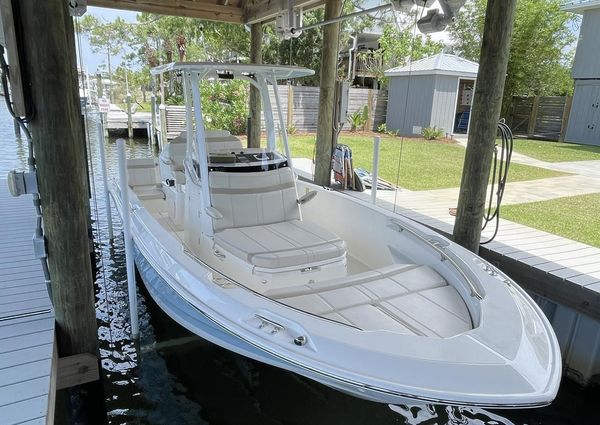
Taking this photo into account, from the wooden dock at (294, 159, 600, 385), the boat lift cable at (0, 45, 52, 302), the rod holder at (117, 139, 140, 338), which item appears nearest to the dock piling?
the rod holder at (117, 139, 140, 338)

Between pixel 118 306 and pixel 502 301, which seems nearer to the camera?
pixel 502 301

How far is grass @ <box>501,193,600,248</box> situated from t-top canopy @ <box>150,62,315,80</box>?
314 centimetres

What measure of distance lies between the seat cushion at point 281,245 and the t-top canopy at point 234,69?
117 centimetres

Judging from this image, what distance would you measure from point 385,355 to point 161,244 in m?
1.68

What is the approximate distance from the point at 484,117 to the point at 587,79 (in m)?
12.2

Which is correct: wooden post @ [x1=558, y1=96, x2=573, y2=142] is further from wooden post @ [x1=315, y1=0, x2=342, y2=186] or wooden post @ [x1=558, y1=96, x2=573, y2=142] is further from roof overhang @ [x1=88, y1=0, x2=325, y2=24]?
wooden post @ [x1=315, y1=0, x2=342, y2=186]

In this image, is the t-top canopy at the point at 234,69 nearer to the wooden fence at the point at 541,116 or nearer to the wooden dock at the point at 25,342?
the wooden dock at the point at 25,342

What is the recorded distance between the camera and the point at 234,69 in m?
3.32

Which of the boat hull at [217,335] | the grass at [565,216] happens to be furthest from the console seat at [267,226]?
the grass at [565,216]

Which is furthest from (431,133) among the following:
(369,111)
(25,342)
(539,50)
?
(25,342)

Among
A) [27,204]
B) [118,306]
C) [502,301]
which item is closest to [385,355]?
[502,301]

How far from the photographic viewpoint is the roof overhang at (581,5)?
39.9ft

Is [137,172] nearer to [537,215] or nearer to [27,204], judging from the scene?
[27,204]

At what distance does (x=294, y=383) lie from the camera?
3.07 metres
